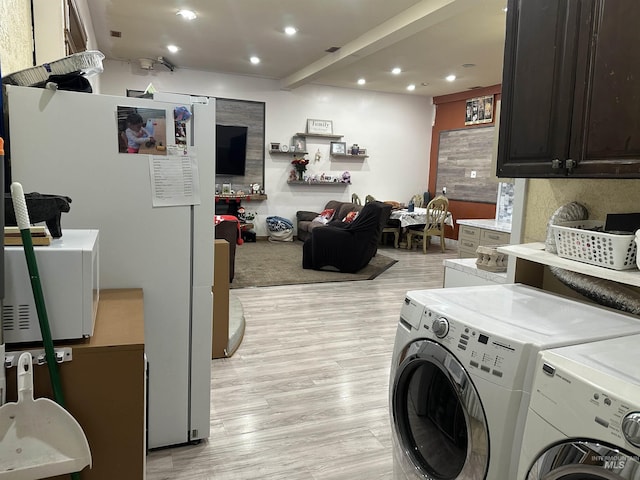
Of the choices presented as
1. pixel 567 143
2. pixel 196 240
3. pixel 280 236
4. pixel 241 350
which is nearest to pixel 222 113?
pixel 280 236

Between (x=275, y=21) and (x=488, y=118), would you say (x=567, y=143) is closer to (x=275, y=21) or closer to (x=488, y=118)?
(x=275, y=21)

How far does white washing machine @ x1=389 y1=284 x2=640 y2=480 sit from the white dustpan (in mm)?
1063

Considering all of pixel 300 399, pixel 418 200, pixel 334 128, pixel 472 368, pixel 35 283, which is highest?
pixel 334 128

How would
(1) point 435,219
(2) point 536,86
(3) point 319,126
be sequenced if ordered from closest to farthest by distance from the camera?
(2) point 536,86
(1) point 435,219
(3) point 319,126

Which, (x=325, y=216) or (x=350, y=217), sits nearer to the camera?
(x=350, y=217)

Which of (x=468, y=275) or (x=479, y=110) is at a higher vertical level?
(x=479, y=110)

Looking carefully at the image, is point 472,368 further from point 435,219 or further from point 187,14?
point 435,219

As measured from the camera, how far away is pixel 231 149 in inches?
322

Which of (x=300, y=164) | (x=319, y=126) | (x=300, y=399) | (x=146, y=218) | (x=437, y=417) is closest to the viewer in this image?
(x=437, y=417)

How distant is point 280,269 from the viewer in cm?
611

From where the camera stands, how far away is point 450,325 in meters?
1.47

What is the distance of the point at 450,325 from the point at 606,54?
101 centimetres

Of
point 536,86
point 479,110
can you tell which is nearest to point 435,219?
point 479,110

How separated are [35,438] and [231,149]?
725 centimetres
